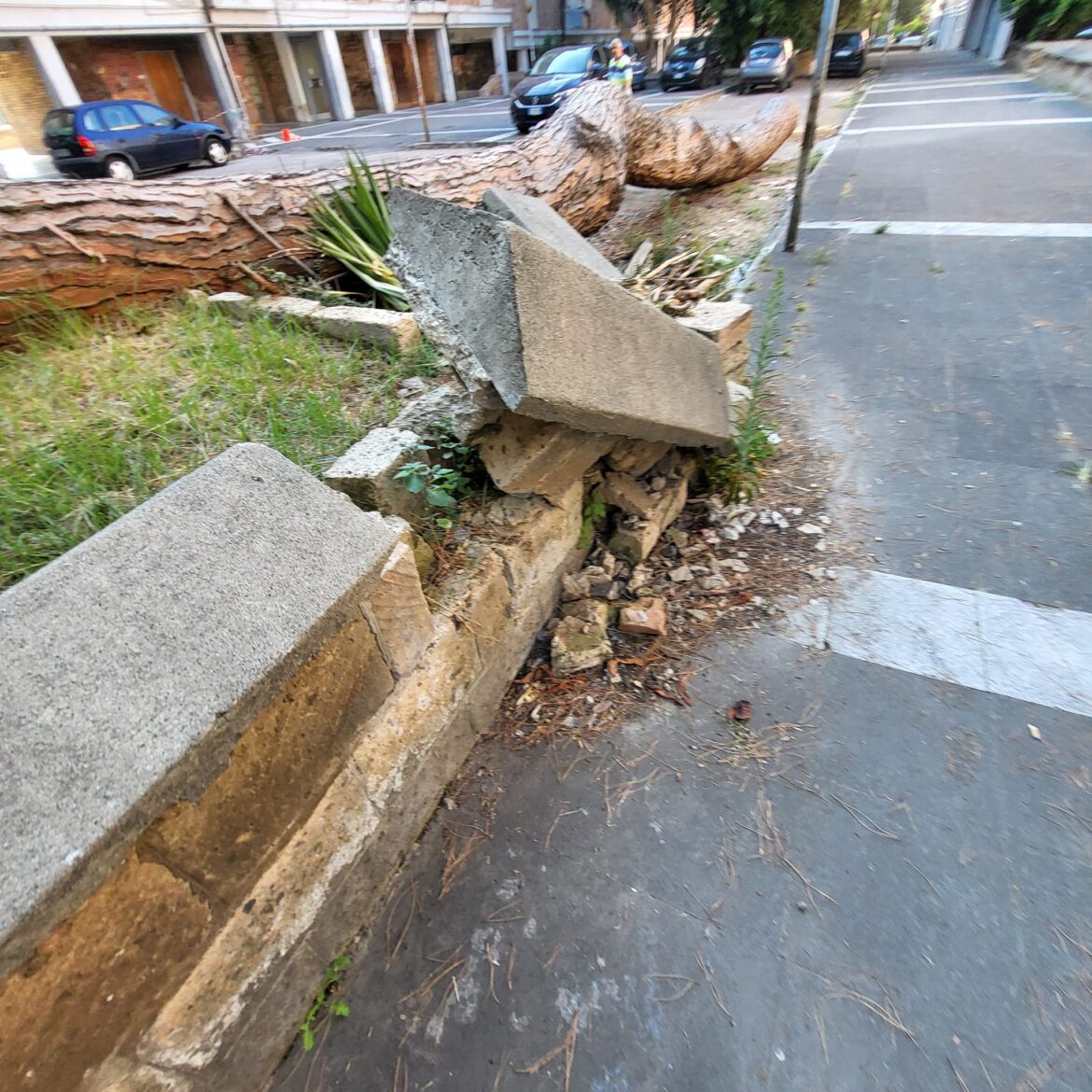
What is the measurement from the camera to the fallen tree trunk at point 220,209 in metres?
3.50

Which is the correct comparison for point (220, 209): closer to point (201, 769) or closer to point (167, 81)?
point (201, 769)

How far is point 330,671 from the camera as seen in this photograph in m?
1.43

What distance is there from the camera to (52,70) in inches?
612

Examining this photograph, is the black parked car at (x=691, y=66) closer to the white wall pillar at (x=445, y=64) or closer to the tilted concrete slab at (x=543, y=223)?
the white wall pillar at (x=445, y=64)

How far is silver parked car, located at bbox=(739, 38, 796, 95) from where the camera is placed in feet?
60.6

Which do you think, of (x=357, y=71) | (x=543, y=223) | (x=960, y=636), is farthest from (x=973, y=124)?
(x=357, y=71)

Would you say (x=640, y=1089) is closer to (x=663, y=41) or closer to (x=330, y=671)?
(x=330, y=671)

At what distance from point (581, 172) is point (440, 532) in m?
4.81

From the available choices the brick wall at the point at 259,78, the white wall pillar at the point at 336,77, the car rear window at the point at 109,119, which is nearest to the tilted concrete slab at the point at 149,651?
the car rear window at the point at 109,119

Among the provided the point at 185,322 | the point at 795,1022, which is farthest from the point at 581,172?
the point at 795,1022

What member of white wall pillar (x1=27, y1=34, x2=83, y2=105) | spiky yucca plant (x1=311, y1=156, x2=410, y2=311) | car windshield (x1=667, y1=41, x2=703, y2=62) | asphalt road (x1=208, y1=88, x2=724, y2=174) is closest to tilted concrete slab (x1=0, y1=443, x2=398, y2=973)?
spiky yucca plant (x1=311, y1=156, x2=410, y2=311)

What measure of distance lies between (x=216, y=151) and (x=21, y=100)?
574 cm

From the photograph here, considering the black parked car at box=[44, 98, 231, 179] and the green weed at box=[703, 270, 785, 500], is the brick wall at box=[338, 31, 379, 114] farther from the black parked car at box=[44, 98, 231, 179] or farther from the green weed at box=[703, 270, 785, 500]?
the green weed at box=[703, 270, 785, 500]

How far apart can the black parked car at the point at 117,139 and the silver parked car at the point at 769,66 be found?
616 inches
